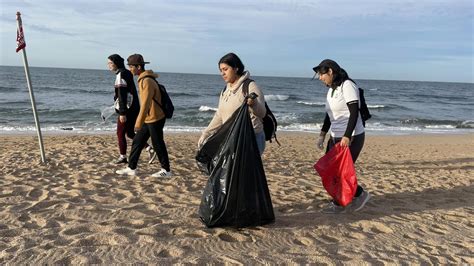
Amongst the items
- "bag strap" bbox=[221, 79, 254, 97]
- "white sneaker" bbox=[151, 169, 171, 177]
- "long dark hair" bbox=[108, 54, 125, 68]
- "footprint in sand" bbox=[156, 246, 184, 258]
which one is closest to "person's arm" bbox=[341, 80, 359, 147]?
"bag strap" bbox=[221, 79, 254, 97]

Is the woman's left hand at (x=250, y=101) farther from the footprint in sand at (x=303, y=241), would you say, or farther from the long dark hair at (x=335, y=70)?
the footprint in sand at (x=303, y=241)

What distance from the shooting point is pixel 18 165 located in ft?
20.0

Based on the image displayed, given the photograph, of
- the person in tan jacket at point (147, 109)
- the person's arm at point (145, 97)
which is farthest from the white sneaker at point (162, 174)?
the person's arm at point (145, 97)

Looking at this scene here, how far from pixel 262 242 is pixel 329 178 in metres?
1.19

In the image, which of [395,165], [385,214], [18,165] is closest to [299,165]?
[395,165]

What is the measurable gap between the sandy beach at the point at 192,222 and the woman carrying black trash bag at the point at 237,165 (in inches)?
6.5

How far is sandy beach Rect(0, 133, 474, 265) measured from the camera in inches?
122

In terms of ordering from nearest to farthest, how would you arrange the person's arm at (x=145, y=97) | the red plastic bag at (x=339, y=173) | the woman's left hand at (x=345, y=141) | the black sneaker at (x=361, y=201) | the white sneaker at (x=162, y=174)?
the woman's left hand at (x=345, y=141)
the red plastic bag at (x=339, y=173)
the black sneaker at (x=361, y=201)
the person's arm at (x=145, y=97)
the white sneaker at (x=162, y=174)

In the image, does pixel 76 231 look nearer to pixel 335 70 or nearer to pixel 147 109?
pixel 147 109

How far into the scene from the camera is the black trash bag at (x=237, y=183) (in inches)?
135

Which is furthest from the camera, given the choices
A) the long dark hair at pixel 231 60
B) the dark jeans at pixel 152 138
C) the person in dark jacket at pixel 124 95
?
the person in dark jacket at pixel 124 95

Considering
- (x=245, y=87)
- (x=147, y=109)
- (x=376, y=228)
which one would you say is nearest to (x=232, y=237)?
(x=245, y=87)

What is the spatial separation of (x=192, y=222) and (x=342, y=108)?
177 cm

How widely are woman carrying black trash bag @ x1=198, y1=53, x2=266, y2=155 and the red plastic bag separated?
2.61 ft
